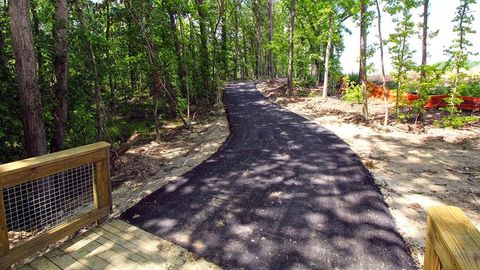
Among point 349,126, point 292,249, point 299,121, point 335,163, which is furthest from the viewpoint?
point 299,121

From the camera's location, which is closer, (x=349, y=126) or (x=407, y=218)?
(x=407, y=218)

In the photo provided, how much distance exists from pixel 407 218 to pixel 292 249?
2.16 metres

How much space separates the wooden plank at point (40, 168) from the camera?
3299 millimetres

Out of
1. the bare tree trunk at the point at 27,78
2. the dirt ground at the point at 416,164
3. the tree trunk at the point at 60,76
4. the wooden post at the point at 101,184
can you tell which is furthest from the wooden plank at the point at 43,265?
the dirt ground at the point at 416,164

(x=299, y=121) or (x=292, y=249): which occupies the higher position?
(x=299, y=121)

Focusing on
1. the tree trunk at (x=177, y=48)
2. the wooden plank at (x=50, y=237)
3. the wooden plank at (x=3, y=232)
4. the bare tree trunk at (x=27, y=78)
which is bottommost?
the wooden plank at (x=50, y=237)

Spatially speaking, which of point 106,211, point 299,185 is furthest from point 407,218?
point 106,211

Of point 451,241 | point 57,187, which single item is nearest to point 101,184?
point 57,187

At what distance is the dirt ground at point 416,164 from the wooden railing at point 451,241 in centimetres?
260

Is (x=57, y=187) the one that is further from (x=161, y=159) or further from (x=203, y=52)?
(x=203, y=52)

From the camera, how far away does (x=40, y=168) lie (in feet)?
11.8

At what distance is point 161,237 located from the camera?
4.24 metres

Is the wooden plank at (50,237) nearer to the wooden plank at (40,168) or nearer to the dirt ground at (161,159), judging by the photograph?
the dirt ground at (161,159)

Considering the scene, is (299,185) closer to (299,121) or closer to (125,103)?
(299,121)
